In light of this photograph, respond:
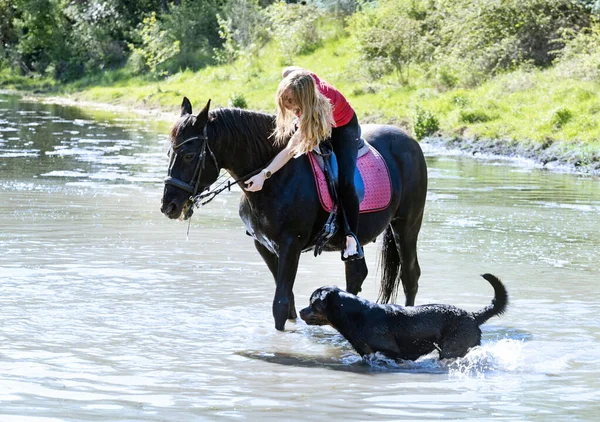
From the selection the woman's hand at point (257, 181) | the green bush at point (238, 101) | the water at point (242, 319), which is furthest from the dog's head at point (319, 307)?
the green bush at point (238, 101)

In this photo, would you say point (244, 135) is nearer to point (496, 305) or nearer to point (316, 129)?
point (316, 129)

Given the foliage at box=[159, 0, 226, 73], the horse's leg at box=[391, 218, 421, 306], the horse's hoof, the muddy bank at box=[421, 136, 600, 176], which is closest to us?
the horse's hoof

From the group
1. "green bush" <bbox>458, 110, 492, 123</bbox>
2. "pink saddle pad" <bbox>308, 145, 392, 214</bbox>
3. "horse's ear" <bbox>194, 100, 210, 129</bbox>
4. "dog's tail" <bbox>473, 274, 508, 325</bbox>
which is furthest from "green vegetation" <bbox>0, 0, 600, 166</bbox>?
"horse's ear" <bbox>194, 100, 210, 129</bbox>

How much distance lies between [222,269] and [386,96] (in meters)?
18.8

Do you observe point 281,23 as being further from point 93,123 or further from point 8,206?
point 8,206

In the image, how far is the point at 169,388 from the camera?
6.42m

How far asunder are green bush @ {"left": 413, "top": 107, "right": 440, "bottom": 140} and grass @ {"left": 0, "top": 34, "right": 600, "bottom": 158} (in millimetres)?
168

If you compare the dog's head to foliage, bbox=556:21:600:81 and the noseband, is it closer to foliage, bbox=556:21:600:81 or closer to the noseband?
the noseband

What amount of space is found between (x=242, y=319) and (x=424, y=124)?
55.7 feet

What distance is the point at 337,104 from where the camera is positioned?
7.65 m

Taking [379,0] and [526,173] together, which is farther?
[379,0]

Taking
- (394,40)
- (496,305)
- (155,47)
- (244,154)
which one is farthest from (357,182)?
(155,47)

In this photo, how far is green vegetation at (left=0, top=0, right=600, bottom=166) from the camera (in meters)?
24.1

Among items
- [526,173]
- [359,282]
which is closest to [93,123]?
[526,173]
